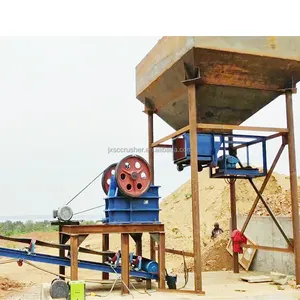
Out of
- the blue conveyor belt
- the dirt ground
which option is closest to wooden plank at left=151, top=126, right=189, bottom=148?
the blue conveyor belt

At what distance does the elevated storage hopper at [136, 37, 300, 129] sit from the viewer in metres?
8.63

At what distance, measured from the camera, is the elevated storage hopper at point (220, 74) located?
8.63 metres

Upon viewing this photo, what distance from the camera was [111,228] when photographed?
28.4 feet

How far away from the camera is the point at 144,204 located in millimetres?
9125

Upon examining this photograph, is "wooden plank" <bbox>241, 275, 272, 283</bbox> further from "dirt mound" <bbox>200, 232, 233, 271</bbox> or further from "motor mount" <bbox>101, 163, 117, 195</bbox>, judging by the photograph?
"motor mount" <bbox>101, 163, 117, 195</bbox>

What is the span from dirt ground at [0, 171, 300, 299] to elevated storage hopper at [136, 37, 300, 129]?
4.92 metres

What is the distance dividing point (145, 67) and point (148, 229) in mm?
4038

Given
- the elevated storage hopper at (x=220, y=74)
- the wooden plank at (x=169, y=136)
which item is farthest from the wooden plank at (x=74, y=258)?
the elevated storage hopper at (x=220, y=74)

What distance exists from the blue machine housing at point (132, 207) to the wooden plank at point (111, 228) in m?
0.17

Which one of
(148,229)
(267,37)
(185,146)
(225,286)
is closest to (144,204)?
(148,229)

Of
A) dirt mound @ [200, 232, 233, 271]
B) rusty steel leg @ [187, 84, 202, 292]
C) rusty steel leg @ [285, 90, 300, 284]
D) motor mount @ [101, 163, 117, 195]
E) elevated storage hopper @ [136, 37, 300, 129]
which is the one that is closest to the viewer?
rusty steel leg @ [187, 84, 202, 292]

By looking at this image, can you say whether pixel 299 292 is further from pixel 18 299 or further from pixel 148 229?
A: pixel 18 299

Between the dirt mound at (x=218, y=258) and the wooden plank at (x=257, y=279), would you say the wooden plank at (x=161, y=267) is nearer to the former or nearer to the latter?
the wooden plank at (x=257, y=279)

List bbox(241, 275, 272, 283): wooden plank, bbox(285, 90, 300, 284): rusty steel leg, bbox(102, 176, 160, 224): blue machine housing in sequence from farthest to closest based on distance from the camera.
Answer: bbox(241, 275, 272, 283): wooden plank → bbox(285, 90, 300, 284): rusty steel leg → bbox(102, 176, 160, 224): blue machine housing
